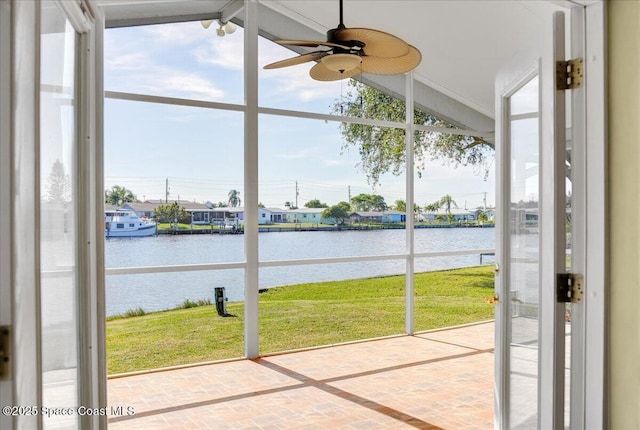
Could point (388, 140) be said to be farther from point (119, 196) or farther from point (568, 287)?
point (568, 287)

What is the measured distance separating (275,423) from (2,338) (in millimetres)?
2779

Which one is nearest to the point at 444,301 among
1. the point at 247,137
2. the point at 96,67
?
the point at 247,137

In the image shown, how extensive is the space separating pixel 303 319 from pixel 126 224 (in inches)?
117

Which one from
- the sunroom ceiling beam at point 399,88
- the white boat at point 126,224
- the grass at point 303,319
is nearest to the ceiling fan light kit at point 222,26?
the sunroom ceiling beam at point 399,88

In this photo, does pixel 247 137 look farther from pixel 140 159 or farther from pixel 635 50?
pixel 635 50

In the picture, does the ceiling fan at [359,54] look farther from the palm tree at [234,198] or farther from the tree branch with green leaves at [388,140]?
the tree branch with green leaves at [388,140]

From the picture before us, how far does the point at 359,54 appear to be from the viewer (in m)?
3.46

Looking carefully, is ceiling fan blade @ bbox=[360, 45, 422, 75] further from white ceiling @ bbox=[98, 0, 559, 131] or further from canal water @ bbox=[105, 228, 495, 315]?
canal water @ bbox=[105, 228, 495, 315]

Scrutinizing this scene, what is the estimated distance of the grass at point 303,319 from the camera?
18.7ft

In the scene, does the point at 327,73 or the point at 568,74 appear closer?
the point at 568,74

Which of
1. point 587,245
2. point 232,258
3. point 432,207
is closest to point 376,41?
point 587,245

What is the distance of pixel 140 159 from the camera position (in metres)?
5.18

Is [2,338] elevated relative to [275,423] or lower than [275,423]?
elevated

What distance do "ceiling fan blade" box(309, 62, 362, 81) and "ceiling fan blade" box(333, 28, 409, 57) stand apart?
27 centimetres
